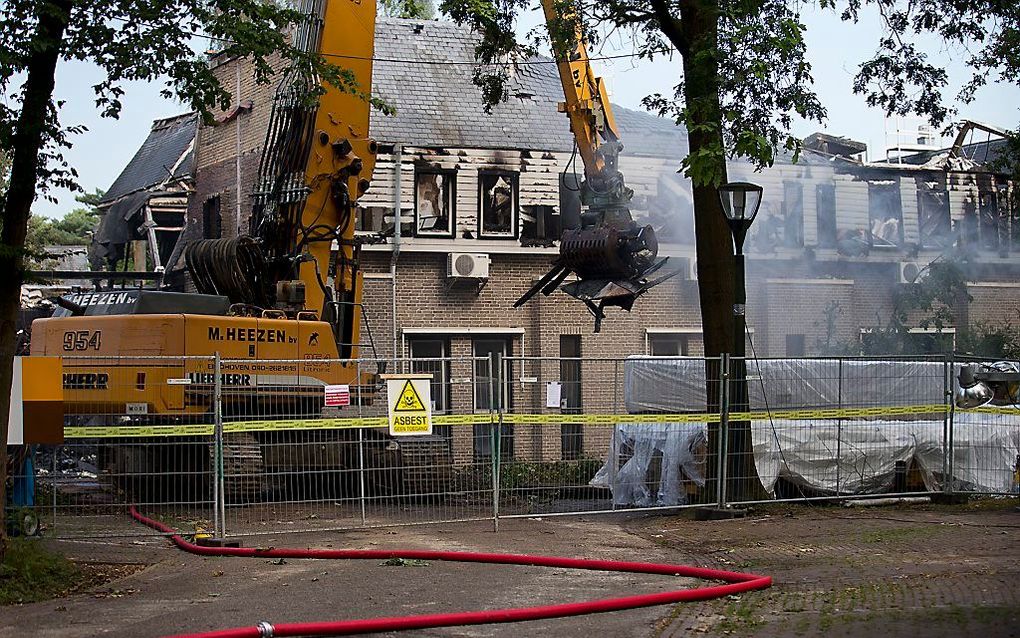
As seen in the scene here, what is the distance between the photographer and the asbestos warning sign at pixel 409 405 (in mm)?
13742

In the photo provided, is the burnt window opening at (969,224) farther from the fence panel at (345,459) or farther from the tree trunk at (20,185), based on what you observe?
the tree trunk at (20,185)

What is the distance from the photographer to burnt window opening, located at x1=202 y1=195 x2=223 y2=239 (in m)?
29.2

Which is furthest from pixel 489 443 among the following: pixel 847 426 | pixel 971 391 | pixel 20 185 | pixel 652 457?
pixel 971 391

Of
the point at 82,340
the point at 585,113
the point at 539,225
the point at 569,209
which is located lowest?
the point at 82,340

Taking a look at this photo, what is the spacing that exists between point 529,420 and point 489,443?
1.66 ft

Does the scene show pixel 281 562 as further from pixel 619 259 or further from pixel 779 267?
pixel 779 267

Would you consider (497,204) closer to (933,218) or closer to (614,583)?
(933,218)

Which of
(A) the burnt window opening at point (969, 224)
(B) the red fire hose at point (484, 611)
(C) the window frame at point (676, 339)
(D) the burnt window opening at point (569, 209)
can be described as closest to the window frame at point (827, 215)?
(A) the burnt window opening at point (969, 224)

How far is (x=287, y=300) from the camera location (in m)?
17.2

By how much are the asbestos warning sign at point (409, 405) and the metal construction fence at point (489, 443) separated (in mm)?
291

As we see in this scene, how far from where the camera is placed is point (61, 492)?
39.8ft

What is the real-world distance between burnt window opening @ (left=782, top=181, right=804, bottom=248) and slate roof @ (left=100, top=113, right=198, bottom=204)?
13.6 metres

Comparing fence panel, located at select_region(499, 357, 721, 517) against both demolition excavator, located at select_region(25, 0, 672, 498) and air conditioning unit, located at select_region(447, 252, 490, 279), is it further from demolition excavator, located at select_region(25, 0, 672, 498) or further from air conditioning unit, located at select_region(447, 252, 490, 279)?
air conditioning unit, located at select_region(447, 252, 490, 279)

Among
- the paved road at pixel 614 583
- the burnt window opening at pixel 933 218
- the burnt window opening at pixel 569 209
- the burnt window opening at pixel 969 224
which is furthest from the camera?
the burnt window opening at pixel 969 224
